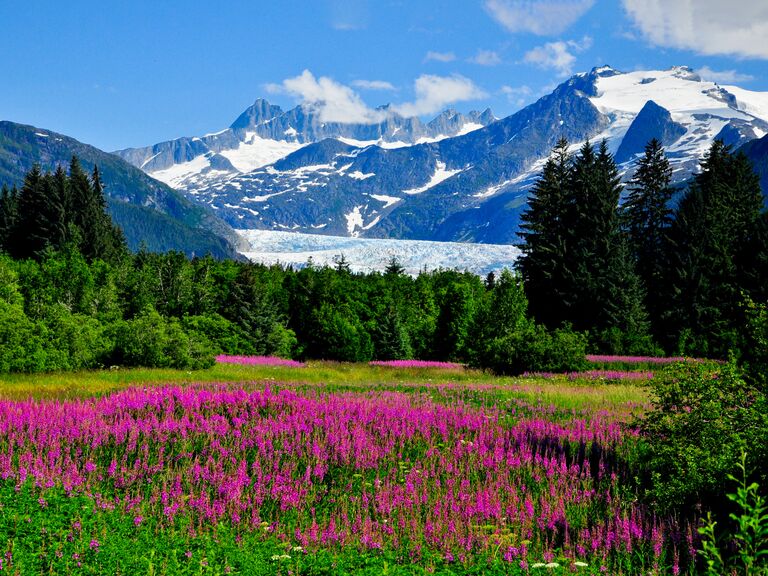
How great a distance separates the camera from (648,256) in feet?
178

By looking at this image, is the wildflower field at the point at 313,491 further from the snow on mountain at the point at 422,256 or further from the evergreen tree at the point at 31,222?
the snow on mountain at the point at 422,256

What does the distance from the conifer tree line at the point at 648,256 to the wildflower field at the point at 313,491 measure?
25.7 m

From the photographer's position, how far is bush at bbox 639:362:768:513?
22.7ft

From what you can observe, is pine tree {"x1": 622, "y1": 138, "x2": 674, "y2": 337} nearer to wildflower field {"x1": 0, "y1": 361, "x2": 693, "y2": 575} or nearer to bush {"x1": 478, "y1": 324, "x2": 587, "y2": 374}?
bush {"x1": 478, "y1": 324, "x2": 587, "y2": 374}

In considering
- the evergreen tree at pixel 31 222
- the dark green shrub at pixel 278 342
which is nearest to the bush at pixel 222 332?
the dark green shrub at pixel 278 342

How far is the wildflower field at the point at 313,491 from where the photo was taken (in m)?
5.62

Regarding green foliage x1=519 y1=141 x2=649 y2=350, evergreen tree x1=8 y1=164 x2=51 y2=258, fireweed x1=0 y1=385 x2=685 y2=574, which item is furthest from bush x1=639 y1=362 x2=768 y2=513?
evergreen tree x1=8 y1=164 x2=51 y2=258

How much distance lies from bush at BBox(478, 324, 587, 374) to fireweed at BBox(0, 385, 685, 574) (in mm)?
15592

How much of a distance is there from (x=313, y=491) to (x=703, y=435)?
188 inches

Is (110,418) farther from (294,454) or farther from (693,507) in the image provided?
(693,507)

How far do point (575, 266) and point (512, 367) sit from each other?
24.8 meters

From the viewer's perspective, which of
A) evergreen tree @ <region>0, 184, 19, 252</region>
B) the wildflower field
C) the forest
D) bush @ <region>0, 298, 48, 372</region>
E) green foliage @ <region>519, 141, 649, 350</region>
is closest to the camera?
the wildflower field

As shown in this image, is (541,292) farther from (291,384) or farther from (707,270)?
(291,384)

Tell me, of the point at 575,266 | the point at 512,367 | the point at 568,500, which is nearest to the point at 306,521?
the point at 568,500
